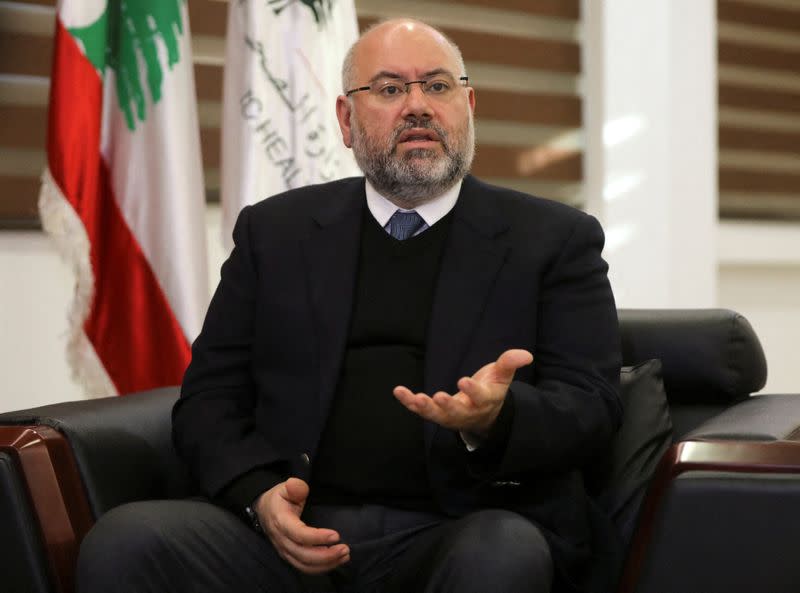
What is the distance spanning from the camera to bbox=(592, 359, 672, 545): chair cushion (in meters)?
1.85

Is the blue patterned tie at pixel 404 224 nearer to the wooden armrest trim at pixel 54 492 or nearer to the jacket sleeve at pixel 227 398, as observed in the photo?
the jacket sleeve at pixel 227 398

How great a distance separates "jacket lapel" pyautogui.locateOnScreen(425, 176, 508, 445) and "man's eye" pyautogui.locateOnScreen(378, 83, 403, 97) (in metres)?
0.25

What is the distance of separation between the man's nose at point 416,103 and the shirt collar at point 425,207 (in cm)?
14

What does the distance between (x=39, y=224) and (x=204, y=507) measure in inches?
70.3

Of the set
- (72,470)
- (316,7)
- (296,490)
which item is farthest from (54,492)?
(316,7)

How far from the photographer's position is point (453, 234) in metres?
1.87

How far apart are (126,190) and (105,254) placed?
18cm

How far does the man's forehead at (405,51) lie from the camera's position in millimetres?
1958

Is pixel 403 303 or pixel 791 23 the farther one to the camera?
pixel 791 23

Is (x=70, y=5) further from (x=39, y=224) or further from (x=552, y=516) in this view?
(x=552, y=516)

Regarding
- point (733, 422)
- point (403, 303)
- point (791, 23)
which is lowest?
point (733, 422)

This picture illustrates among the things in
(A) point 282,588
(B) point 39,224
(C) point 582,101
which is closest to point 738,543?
(A) point 282,588

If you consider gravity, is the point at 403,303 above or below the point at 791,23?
below

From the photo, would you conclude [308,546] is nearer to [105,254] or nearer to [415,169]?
[415,169]
